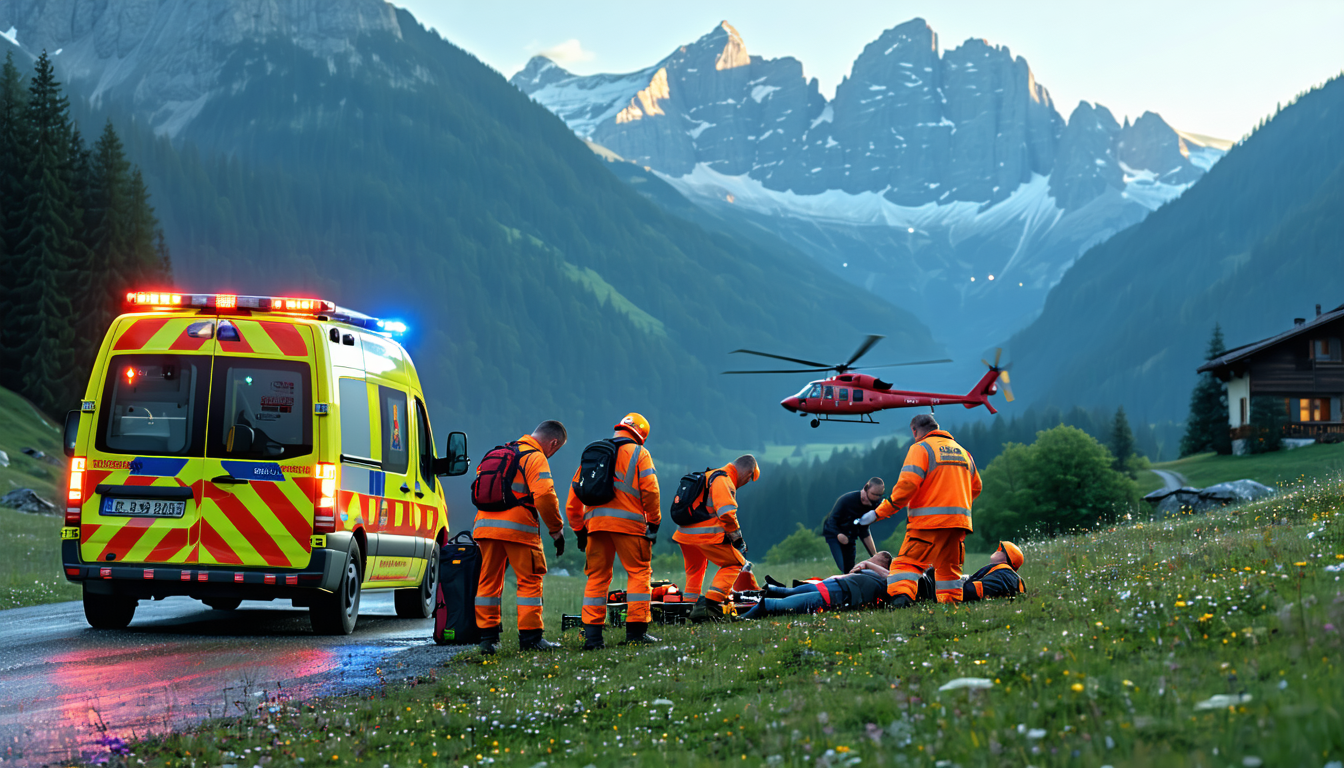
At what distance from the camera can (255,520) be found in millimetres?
10914

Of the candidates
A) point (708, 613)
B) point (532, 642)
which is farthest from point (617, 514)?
point (708, 613)

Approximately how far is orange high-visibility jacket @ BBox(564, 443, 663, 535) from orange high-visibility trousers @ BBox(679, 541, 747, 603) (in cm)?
273

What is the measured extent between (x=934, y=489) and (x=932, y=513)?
0.26 metres

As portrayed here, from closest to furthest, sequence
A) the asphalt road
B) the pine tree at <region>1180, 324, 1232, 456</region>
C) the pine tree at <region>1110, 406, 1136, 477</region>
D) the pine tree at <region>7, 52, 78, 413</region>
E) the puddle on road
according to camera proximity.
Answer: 1. the puddle on road
2. the asphalt road
3. the pine tree at <region>7, 52, 78, 413</region>
4. the pine tree at <region>1180, 324, 1232, 456</region>
5. the pine tree at <region>1110, 406, 1136, 477</region>

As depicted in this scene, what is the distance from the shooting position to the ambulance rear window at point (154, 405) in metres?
11.1

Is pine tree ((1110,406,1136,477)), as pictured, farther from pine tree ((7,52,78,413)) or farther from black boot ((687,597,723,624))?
black boot ((687,597,723,624))

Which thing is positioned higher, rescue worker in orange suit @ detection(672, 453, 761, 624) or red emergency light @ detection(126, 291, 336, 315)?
red emergency light @ detection(126, 291, 336, 315)

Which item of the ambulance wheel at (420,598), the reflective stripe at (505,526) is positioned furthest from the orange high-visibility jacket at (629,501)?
the ambulance wheel at (420,598)

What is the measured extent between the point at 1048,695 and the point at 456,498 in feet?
541

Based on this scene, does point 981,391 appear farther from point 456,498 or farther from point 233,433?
point 456,498

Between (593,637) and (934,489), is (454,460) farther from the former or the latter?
(934,489)

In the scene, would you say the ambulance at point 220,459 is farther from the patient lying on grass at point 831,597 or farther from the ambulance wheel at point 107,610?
the patient lying on grass at point 831,597

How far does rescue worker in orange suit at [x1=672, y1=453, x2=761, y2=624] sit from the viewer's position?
497 inches

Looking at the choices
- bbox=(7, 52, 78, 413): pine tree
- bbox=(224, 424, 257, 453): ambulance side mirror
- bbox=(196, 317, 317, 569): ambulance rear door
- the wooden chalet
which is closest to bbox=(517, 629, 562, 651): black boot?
bbox=(196, 317, 317, 569): ambulance rear door
